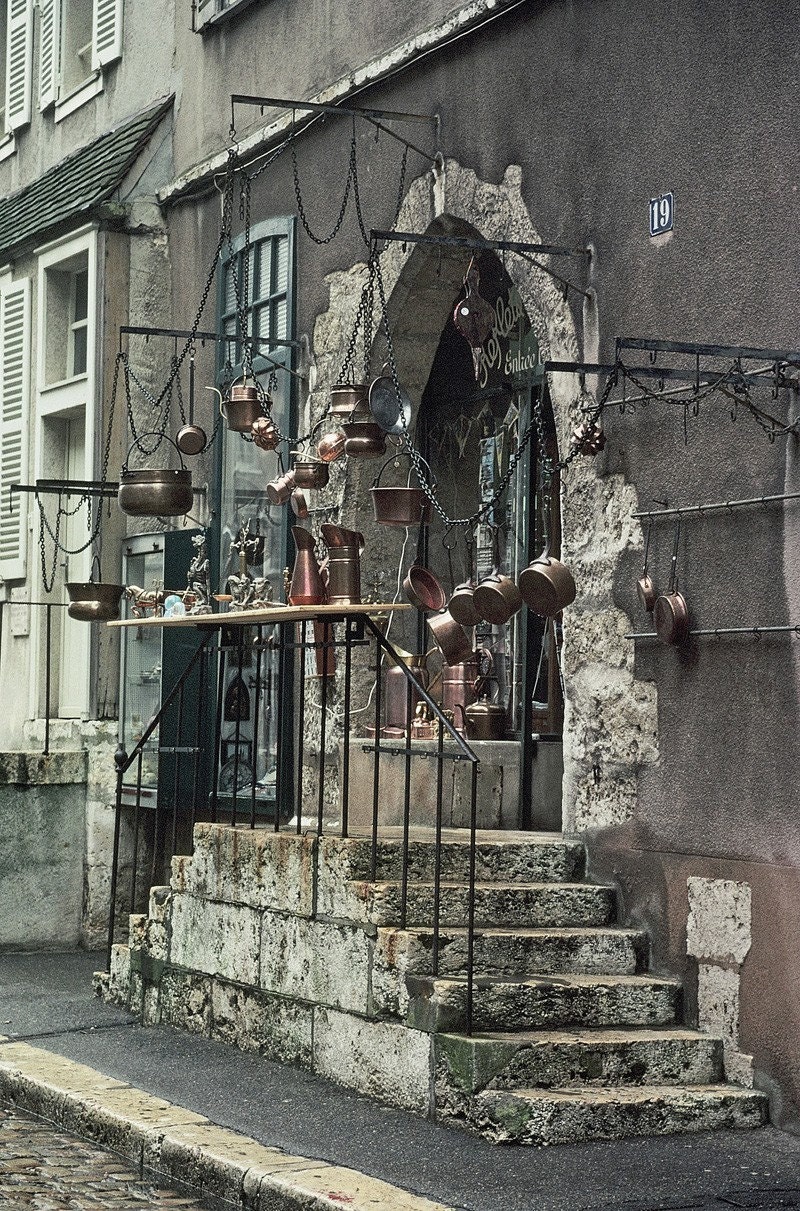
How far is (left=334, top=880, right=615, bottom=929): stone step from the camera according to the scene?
730cm

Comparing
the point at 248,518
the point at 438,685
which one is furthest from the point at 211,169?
the point at 438,685

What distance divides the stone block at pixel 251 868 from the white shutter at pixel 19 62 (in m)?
7.57

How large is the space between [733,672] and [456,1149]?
200 cm

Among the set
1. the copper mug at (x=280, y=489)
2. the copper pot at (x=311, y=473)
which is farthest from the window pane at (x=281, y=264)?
the copper pot at (x=311, y=473)

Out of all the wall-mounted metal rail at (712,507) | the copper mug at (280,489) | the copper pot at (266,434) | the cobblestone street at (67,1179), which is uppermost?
the copper pot at (266,434)

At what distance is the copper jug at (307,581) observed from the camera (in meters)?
8.91

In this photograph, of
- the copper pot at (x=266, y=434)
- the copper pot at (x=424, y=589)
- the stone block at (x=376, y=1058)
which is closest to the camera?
the stone block at (x=376, y=1058)

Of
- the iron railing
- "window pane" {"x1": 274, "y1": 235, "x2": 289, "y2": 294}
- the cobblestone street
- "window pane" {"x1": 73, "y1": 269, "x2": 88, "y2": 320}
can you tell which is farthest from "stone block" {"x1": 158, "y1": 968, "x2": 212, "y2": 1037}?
"window pane" {"x1": 73, "y1": 269, "x2": 88, "y2": 320}

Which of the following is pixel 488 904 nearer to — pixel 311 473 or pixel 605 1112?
pixel 605 1112

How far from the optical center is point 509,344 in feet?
31.1

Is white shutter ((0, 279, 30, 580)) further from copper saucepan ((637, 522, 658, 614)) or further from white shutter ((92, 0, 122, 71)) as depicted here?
copper saucepan ((637, 522, 658, 614))

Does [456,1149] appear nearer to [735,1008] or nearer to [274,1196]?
[274,1196]

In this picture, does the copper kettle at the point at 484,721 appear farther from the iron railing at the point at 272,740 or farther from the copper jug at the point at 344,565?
the copper jug at the point at 344,565

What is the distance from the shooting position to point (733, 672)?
6961mm
